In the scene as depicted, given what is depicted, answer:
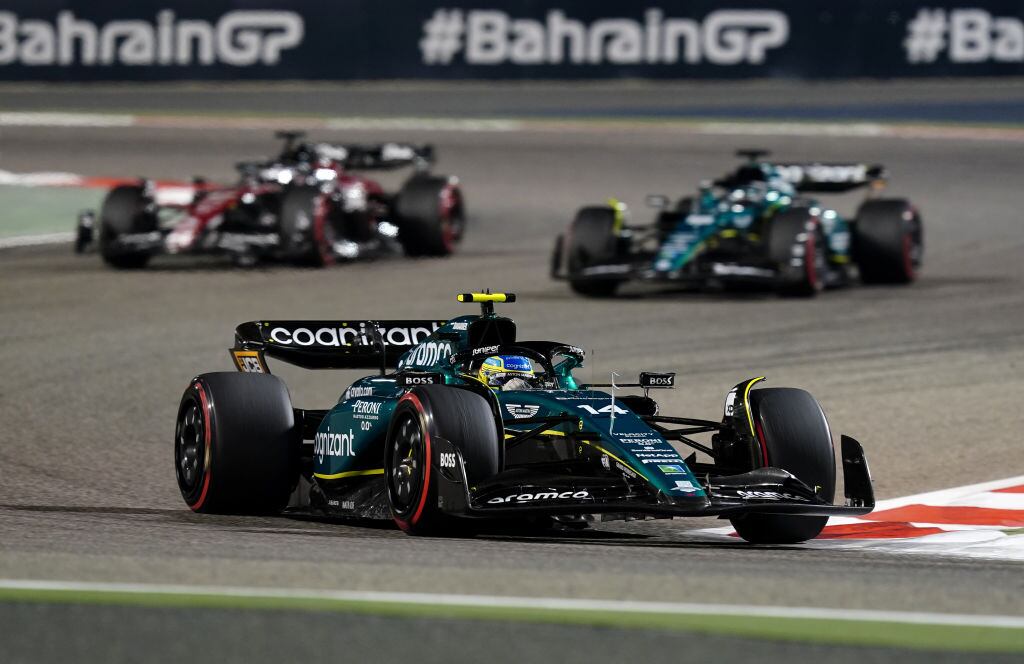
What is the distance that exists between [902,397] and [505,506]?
5846 mm

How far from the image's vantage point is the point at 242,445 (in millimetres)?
9266

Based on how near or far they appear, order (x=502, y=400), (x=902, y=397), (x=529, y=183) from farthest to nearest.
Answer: (x=529, y=183) < (x=902, y=397) < (x=502, y=400)

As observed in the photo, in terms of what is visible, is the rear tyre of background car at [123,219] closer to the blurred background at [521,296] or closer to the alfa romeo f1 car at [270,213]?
the alfa romeo f1 car at [270,213]

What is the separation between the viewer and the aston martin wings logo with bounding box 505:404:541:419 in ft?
28.7

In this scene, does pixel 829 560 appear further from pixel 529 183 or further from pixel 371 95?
pixel 371 95

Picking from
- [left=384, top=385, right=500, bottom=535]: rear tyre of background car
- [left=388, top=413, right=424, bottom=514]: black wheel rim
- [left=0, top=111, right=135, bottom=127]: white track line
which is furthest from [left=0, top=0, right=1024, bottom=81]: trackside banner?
[left=384, top=385, right=500, bottom=535]: rear tyre of background car

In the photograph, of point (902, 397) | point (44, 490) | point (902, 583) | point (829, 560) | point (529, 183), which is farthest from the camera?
point (529, 183)

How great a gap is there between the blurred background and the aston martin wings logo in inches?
24.9

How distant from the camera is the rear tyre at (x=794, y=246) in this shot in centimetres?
1853

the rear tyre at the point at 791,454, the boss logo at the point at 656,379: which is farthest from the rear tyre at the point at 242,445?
the rear tyre at the point at 791,454

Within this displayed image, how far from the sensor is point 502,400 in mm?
8859

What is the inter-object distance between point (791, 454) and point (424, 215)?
45.3ft

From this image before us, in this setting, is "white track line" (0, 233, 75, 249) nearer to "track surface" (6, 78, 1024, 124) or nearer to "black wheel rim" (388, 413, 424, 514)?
"track surface" (6, 78, 1024, 124)

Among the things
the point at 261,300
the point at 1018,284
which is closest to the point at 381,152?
the point at 261,300
